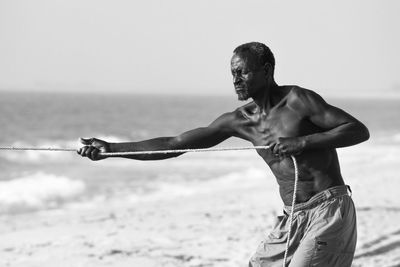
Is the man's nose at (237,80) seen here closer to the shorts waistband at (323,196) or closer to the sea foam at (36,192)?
the shorts waistband at (323,196)

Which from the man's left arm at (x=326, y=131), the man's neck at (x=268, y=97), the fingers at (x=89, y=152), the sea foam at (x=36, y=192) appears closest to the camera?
the man's left arm at (x=326, y=131)

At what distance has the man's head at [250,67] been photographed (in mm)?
4180

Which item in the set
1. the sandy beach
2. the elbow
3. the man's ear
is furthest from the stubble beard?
the sandy beach

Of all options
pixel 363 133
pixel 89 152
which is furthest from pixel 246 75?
pixel 89 152

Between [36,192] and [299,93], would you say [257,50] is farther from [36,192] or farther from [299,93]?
[36,192]

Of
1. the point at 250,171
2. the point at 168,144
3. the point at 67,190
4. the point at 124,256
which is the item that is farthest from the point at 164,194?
the point at 168,144

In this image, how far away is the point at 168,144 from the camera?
4.66 meters

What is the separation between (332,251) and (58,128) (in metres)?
43.7

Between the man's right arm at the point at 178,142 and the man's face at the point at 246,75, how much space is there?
31 cm

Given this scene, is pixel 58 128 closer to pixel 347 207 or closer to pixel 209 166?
pixel 209 166

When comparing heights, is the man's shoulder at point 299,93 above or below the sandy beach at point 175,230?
above

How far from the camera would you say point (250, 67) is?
13.7ft

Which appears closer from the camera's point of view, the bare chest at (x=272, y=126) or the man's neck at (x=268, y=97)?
the bare chest at (x=272, y=126)

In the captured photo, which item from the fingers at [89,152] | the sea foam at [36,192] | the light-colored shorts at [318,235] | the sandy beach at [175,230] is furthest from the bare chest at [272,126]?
the sea foam at [36,192]
